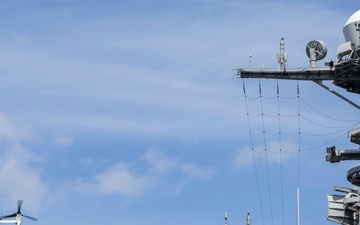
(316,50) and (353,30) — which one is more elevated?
(353,30)

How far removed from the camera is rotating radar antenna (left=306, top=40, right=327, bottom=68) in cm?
10005

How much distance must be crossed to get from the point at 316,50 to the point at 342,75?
12.1 feet

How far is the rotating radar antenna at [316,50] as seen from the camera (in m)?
100

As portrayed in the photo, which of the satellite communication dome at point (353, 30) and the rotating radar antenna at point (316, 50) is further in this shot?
the rotating radar antenna at point (316, 50)

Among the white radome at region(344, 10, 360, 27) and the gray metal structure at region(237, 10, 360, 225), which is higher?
the white radome at region(344, 10, 360, 27)

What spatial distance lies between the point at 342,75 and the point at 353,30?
4682mm

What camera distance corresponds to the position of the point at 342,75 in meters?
99.9

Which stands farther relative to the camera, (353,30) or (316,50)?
→ (316,50)

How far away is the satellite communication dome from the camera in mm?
98562

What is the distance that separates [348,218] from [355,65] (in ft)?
58.1

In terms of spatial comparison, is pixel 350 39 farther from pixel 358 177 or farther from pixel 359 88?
pixel 358 177

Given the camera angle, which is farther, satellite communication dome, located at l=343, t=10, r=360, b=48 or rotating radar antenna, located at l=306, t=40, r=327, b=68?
rotating radar antenna, located at l=306, t=40, r=327, b=68

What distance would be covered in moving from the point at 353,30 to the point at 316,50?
423cm

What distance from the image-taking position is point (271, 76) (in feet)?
338
